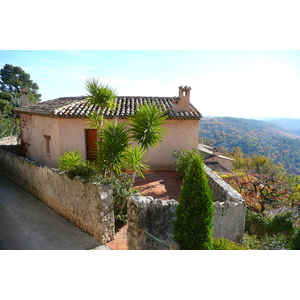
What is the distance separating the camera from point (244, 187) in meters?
10.5

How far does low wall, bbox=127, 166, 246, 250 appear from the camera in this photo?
5.71 meters

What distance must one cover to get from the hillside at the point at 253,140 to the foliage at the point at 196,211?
4571 centimetres

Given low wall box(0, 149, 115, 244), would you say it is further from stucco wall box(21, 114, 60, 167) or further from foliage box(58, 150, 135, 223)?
stucco wall box(21, 114, 60, 167)

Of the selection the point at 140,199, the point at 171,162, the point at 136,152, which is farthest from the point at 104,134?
the point at 171,162

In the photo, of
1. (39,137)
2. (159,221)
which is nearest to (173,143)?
(39,137)

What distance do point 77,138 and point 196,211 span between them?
30.3ft

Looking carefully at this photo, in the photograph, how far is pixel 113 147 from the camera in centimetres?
777

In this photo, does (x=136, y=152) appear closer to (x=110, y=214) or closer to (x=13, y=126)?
(x=110, y=214)

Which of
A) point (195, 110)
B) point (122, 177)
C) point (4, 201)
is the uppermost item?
point (195, 110)

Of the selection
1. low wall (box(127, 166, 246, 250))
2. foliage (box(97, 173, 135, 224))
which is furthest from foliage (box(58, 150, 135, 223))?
low wall (box(127, 166, 246, 250))

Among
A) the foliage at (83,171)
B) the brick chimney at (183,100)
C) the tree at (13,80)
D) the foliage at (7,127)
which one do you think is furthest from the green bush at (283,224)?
the tree at (13,80)

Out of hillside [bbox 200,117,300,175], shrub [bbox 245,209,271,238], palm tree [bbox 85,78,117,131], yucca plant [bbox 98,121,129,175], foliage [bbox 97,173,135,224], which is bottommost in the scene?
hillside [bbox 200,117,300,175]

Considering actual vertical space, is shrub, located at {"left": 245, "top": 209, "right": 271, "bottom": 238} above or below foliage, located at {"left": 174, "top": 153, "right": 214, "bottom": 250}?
below

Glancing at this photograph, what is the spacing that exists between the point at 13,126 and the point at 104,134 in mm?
22596
